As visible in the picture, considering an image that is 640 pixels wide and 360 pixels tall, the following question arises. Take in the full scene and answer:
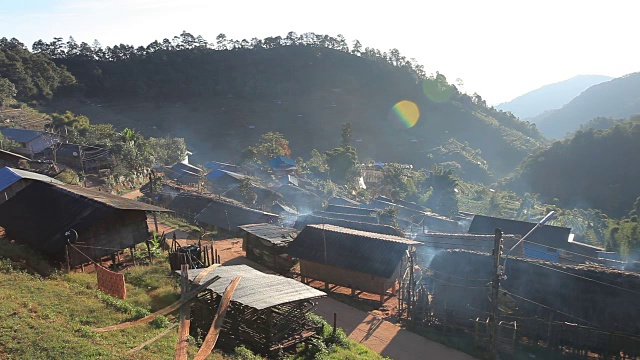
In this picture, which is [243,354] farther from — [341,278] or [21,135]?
[21,135]

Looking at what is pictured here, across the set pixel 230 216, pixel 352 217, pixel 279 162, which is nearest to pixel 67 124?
pixel 279 162

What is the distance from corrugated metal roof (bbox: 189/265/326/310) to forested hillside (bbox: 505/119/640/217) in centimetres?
5529

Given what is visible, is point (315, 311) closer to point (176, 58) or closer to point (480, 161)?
point (480, 161)

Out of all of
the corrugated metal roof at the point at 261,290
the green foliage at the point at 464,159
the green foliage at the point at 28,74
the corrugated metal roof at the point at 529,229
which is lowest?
the green foliage at the point at 464,159

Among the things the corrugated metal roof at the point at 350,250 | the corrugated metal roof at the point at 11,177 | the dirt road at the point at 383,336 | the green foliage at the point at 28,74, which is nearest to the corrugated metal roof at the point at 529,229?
the corrugated metal roof at the point at 350,250

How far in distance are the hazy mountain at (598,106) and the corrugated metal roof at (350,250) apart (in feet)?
423

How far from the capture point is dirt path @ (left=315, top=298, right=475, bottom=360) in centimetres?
1673

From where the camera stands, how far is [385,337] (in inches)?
707

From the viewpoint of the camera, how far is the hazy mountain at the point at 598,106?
428ft

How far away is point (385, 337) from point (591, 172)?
5939cm

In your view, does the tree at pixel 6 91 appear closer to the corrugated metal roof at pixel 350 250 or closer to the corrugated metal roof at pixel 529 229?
the corrugated metal roof at pixel 350 250

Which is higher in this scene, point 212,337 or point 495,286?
point 212,337

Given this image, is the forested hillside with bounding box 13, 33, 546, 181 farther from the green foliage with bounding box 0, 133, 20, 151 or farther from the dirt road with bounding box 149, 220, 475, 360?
the dirt road with bounding box 149, 220, 475, 360

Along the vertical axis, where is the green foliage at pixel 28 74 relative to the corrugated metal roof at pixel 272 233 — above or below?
above
